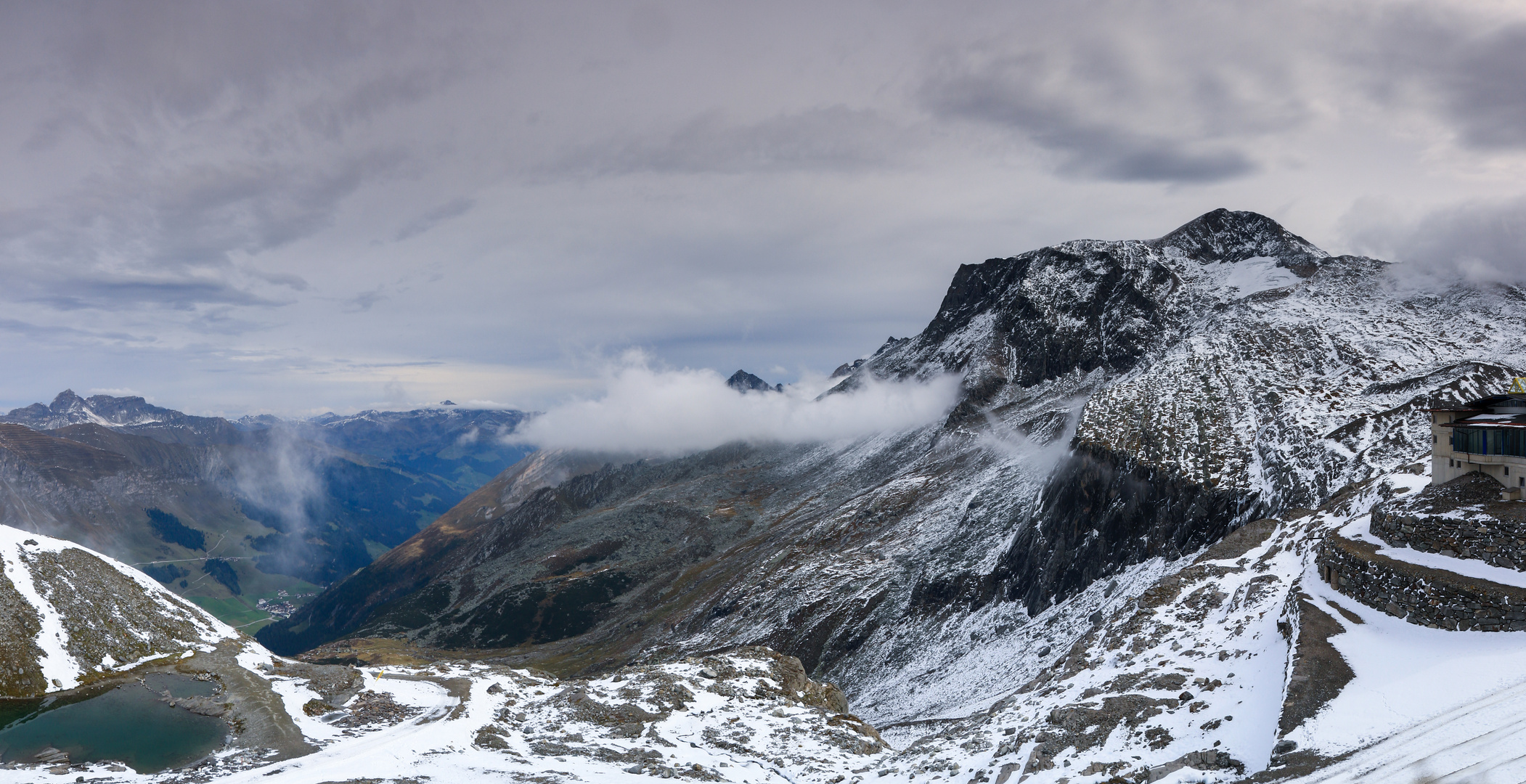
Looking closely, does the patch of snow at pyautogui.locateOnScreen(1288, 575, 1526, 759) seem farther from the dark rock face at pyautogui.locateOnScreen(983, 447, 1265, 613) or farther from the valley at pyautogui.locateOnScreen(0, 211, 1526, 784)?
the dark rock face at pyautogui.locateOnScreen(983, 447, 1265, 613)

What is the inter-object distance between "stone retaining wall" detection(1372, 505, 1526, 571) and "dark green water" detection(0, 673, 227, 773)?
65.2 meters

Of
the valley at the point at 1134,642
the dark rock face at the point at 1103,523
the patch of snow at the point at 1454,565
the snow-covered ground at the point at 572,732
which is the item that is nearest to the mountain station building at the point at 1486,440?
the valley at the point at 1134,642

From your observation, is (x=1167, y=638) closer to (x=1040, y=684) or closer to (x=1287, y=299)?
(x=1040, y=684)

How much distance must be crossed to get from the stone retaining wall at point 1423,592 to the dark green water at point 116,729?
2441 inches

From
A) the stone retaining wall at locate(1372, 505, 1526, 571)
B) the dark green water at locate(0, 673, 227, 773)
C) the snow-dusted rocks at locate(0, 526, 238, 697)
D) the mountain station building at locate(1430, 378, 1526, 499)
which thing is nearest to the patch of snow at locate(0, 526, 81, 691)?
the snow-dusted rocks at locate(0, 526, 238, 697)

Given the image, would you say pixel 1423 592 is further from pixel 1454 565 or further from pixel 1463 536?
pixel 1463 536

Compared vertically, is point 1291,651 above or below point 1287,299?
below

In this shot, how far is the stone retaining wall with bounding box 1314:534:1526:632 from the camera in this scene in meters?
29.4

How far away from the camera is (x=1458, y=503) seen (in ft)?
116

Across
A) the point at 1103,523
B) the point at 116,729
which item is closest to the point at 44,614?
the point at 116,729

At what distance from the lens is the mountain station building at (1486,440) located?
34500 mm

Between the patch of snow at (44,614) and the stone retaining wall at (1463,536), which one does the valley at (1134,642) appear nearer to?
the stone retaining wall at (1463,536)

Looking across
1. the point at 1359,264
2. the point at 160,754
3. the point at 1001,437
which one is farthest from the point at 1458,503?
the point at 1359,264

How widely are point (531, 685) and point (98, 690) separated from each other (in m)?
29.2
